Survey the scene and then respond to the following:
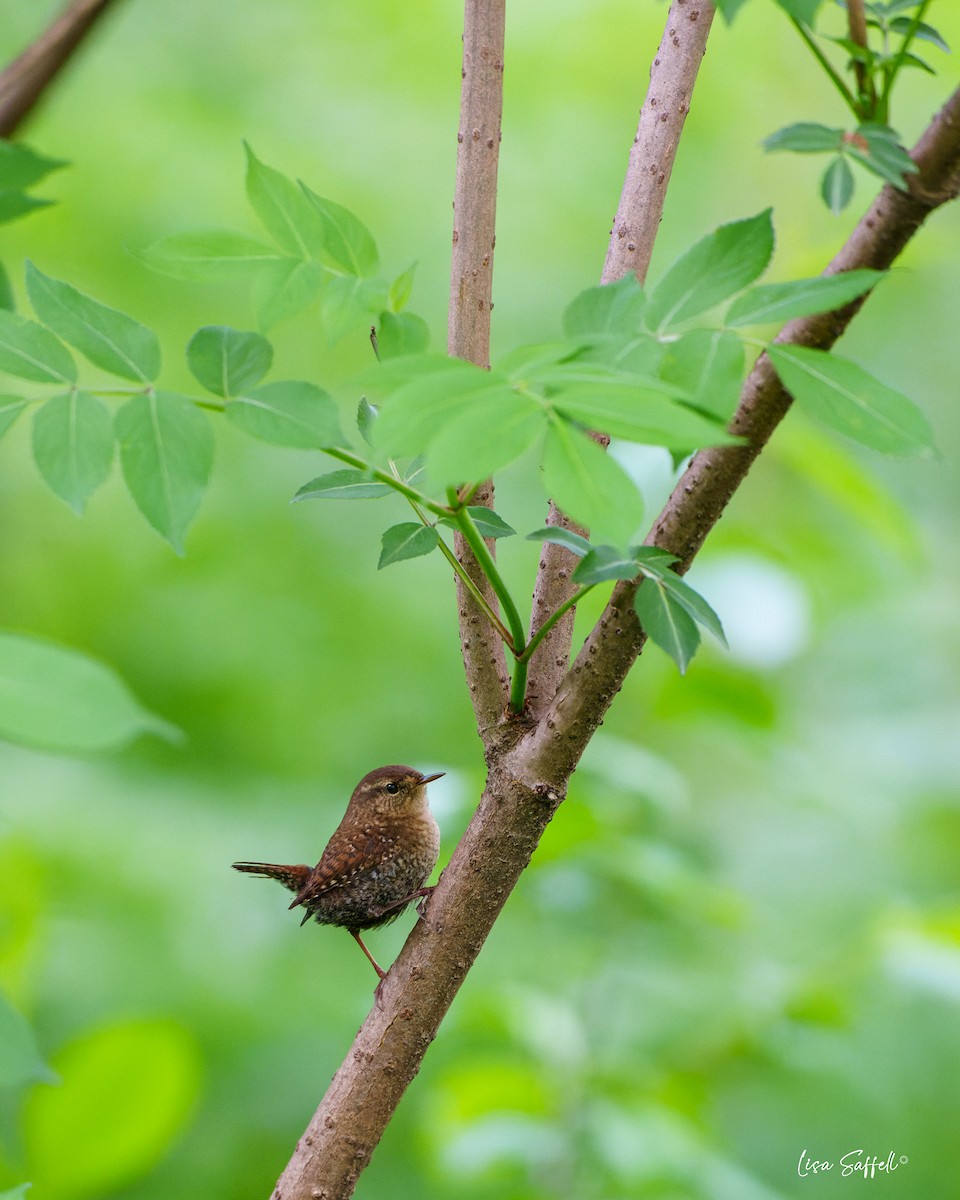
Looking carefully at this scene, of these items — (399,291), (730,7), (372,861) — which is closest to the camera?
(730,7)

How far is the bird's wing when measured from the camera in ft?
5.77

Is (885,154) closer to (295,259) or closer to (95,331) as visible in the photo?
(295,259)

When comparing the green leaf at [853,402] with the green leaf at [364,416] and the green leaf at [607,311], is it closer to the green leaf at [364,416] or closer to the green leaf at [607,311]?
the green leaf at [607,311]

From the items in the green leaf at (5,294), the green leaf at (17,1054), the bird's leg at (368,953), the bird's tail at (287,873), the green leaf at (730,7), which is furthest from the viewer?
the bird's tail at (287,873)

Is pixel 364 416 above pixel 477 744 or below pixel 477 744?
above

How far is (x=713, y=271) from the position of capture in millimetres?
787

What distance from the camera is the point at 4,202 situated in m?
1.35

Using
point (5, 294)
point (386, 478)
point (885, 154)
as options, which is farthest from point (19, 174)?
point (885, 154)

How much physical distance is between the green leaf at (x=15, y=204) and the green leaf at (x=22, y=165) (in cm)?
2

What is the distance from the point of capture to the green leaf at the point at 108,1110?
156 centimetres

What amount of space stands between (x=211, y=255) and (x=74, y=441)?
0.64ft

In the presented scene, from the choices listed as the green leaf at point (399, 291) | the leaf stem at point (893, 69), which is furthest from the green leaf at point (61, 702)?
the leaf stem at point (893, 69)

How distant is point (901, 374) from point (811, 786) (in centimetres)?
311

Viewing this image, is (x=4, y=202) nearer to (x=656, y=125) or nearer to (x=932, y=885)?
(x=656, y=125)
